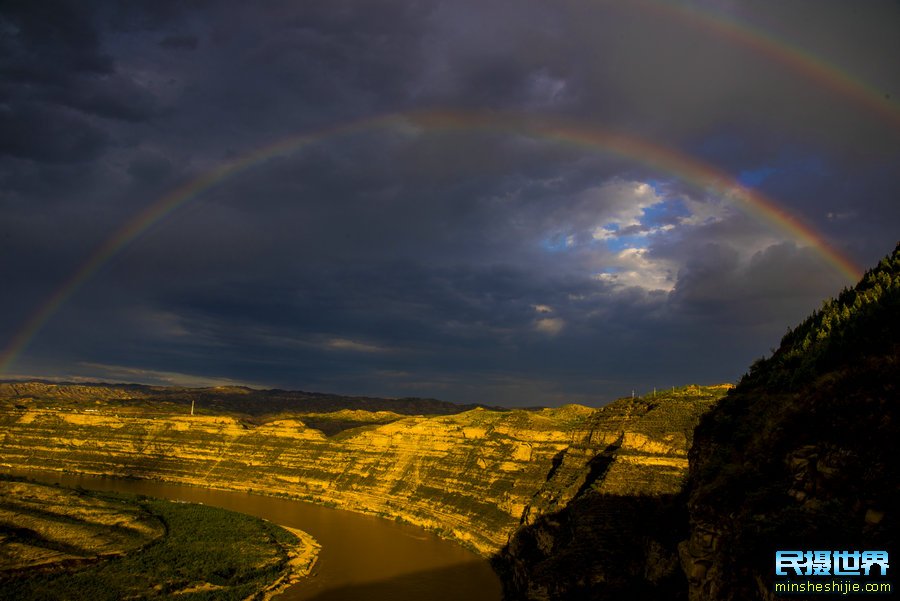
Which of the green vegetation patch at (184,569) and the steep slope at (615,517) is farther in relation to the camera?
the green vegetation patch at (184,569)

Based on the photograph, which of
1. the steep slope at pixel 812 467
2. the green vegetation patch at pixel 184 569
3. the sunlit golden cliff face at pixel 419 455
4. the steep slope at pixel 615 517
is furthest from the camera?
the sunlit golden cliff face at pixel 419 455

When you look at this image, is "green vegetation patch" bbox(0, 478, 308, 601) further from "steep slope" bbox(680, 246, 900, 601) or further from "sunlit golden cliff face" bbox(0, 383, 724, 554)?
"steep slope" bbox(680, 246, 900, 601)

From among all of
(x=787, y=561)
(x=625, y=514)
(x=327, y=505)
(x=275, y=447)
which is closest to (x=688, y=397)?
(x=625, y=514)

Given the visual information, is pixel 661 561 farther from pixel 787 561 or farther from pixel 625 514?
pixel 787 561

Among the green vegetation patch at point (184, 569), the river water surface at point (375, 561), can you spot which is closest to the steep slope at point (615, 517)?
the river water surface at point (375, 561)

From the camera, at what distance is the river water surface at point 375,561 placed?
1567 inches

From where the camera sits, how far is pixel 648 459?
35875 millimetres

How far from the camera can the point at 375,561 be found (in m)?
48.3

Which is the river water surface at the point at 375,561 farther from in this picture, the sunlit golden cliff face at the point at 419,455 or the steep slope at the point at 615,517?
the steep slope at the point at 615,517

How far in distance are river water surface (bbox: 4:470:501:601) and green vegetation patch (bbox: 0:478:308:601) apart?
3.88 m

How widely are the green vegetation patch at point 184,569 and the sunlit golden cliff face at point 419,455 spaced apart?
17835mm

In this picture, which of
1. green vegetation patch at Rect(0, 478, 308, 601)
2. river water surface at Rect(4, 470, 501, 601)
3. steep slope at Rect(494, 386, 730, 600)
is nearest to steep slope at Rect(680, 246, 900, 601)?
steep slope at Rect(494, 386, 730, 600)

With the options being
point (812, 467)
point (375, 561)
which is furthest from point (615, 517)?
point (375, 561)

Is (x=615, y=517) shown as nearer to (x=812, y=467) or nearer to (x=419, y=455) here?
(x=812, y=467)
